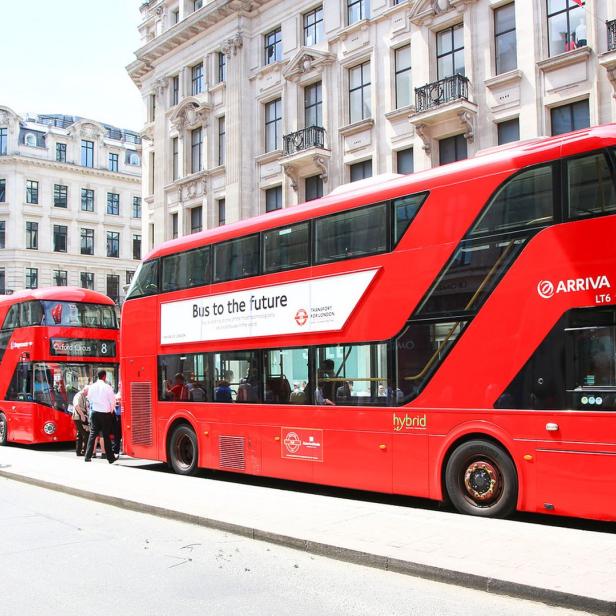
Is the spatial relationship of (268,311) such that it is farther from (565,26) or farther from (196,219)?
(196,219)

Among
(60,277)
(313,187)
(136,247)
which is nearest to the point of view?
(313,187)

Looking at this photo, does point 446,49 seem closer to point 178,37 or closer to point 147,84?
point 178,37

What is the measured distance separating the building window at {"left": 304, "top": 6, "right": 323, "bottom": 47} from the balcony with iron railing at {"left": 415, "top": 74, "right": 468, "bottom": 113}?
667 centimetres

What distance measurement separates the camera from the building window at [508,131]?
22141 millimetres

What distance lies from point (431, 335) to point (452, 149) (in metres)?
15.6

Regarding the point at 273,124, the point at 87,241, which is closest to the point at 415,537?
the point at 273,124

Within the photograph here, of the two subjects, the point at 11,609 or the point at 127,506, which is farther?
the point at 127,506

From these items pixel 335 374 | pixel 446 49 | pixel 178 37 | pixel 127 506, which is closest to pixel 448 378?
pixel 335 374

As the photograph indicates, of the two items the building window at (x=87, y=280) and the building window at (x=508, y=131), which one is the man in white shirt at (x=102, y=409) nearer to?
the building window at (x=508, y=131)

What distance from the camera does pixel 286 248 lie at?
11.6 m

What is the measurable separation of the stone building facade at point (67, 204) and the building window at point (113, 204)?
0.09m

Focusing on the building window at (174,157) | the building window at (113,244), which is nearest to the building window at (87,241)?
the building window at (113,244)

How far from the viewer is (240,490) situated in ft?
36.0

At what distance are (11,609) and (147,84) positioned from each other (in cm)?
3714
